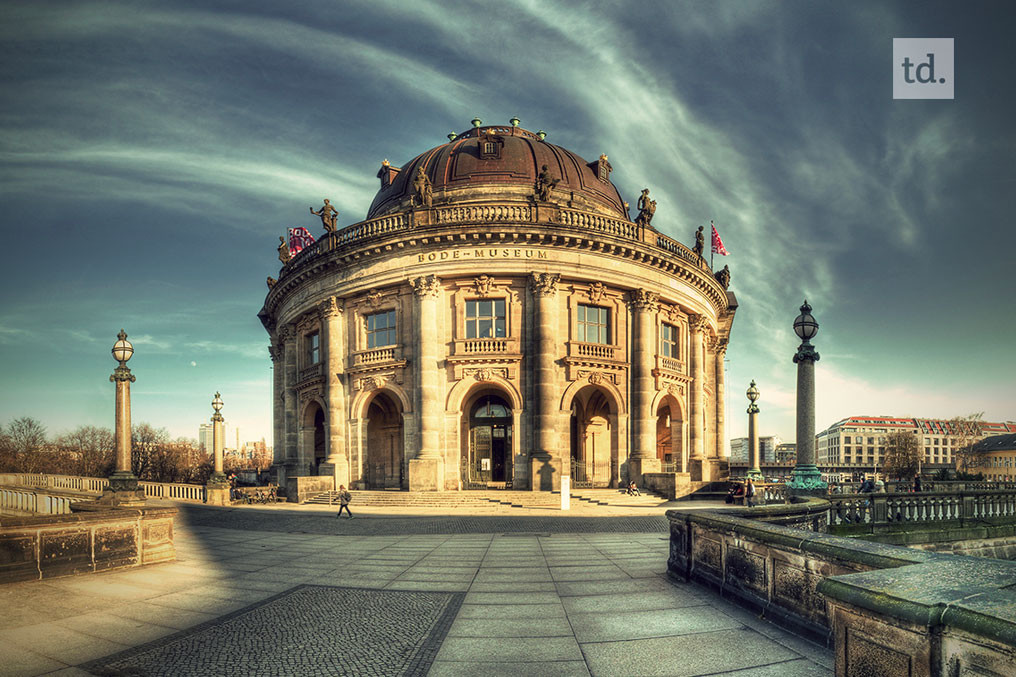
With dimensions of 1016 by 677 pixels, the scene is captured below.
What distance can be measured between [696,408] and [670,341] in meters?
4.65

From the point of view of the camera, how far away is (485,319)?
2948 cm

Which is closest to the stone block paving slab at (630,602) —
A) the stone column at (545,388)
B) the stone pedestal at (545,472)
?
the stone pedestal at (545,472)

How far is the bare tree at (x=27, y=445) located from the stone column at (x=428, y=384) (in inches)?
2115

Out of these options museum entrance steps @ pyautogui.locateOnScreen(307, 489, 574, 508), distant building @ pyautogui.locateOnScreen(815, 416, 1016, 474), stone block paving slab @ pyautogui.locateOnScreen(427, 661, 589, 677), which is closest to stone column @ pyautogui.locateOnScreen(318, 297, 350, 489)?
museum entrance steps @ pyautogui.locateOnScreen(307, 489, 574, 508)

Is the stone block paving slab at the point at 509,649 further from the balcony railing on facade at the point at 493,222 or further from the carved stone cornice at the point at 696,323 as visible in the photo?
the carved stone cornice at the point at 696,323

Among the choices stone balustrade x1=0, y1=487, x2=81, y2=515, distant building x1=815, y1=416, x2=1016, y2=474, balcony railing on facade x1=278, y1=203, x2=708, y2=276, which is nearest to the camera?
stone balustrade x1=0, y1=487, x2=81, y2=515

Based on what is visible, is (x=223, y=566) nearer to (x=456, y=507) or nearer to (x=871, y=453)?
(x=456, y=507)

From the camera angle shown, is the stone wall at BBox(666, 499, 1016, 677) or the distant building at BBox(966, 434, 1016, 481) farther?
the distant building at BBox(966, 434, 1016, 481)

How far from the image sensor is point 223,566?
35.3ft

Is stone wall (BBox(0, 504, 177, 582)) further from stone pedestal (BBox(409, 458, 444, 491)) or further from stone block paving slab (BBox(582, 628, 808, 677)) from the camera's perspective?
stone pedestal (BBox(409, 458, 444, 491))

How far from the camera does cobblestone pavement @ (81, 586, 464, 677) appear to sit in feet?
17.9

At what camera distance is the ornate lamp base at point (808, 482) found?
13.0m

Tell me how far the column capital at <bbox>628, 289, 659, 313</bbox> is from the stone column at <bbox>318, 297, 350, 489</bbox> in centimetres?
1690

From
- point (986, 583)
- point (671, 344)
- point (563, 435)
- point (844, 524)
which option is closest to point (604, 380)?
point (563, 435)
